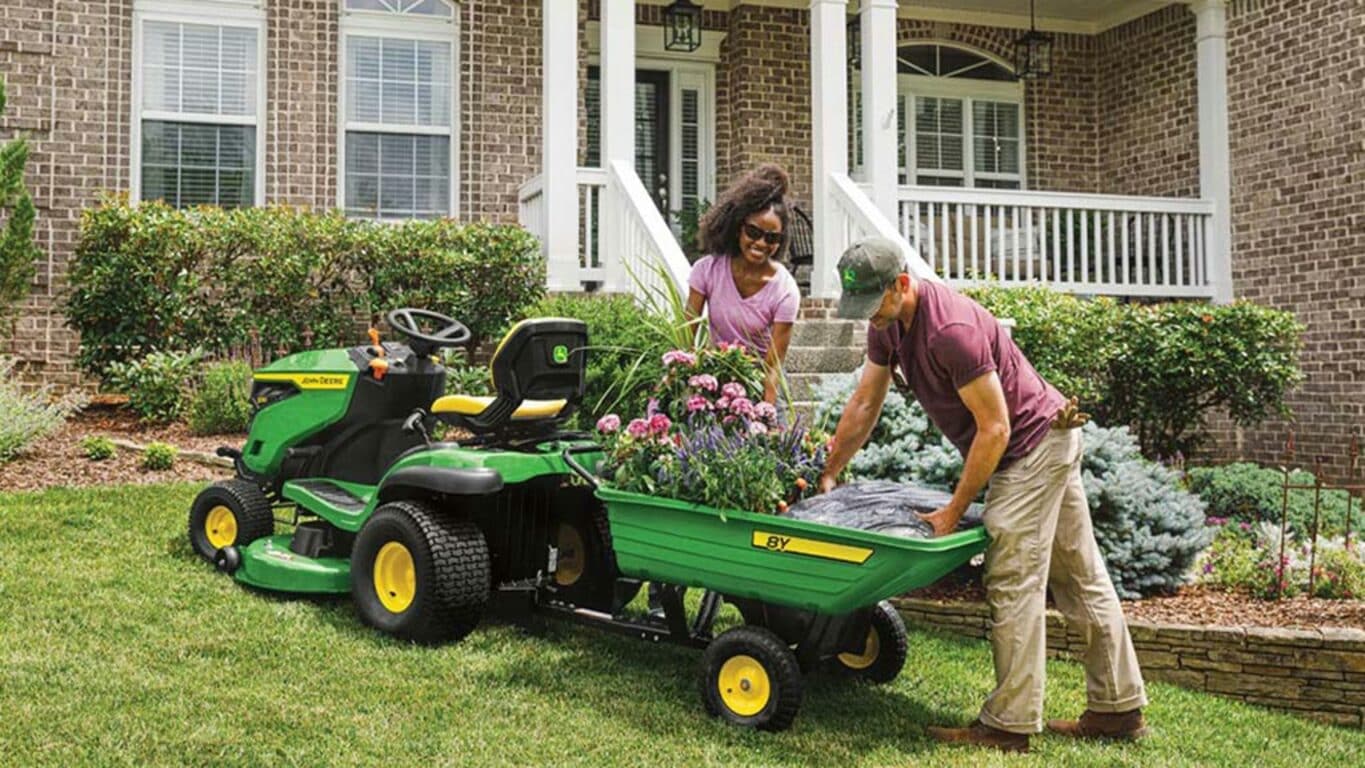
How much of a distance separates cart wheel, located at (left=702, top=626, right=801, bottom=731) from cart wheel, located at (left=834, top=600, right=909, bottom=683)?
0.64 metres

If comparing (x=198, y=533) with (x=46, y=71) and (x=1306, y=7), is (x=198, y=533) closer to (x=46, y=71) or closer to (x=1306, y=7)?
(x=46, y=71)

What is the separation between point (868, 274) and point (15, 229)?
7.75m

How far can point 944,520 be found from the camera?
379cm

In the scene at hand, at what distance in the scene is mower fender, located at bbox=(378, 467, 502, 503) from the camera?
4.51 meters

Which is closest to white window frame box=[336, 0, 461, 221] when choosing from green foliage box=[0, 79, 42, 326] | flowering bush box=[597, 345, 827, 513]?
green foliage box=[0, 79, 42, 326]

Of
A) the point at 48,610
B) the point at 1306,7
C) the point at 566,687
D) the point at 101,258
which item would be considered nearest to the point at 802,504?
the point at 566,687

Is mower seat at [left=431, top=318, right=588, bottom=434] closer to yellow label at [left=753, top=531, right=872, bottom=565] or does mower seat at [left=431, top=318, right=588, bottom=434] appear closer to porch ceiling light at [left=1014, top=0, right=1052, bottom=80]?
yellow label at [left=753, top=531, right=872, bottom=565]

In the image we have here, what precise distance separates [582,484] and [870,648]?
126 cm

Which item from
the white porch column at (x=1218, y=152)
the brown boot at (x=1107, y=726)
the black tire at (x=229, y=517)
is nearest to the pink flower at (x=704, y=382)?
the brown boot at (x=1107, y=726)

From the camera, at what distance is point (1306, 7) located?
1162cm

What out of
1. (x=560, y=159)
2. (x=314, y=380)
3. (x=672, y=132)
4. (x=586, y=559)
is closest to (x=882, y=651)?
(x=586, y=559)

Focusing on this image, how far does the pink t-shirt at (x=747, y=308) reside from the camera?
5.12 m

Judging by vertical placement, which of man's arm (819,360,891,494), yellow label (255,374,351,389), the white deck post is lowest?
Answer: man's arm (819,360,891,494)

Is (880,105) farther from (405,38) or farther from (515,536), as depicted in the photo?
(515,536)
